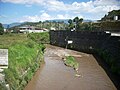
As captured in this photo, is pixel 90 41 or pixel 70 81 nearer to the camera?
pixel 70 81

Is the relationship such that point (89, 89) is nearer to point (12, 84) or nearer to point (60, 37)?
point (12, 84)

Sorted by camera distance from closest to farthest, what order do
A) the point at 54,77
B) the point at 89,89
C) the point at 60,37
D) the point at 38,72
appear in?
the point at 89,89, the point at 54,77, the point at 38,72, the point at 60,37

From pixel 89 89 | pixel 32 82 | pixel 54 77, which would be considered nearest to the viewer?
pixel 89 89

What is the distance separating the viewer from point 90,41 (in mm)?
40625

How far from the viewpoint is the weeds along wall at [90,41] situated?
2841cm

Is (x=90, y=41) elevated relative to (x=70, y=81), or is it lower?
elevated

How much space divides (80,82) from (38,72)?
5408mm

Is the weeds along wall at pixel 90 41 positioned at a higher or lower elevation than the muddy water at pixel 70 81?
higher

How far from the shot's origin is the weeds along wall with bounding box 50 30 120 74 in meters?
28.4

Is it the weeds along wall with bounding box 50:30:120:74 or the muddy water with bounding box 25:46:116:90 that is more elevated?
the weeds along wall with bounding box 50:30:120:74

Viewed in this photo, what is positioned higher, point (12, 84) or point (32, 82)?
point (12, 84)

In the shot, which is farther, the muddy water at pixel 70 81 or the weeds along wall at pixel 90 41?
the weeds along wall at pixel 90 41

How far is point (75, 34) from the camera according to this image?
46781 millimetres

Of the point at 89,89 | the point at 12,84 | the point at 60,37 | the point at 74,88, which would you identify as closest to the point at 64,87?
the point at 74,88
